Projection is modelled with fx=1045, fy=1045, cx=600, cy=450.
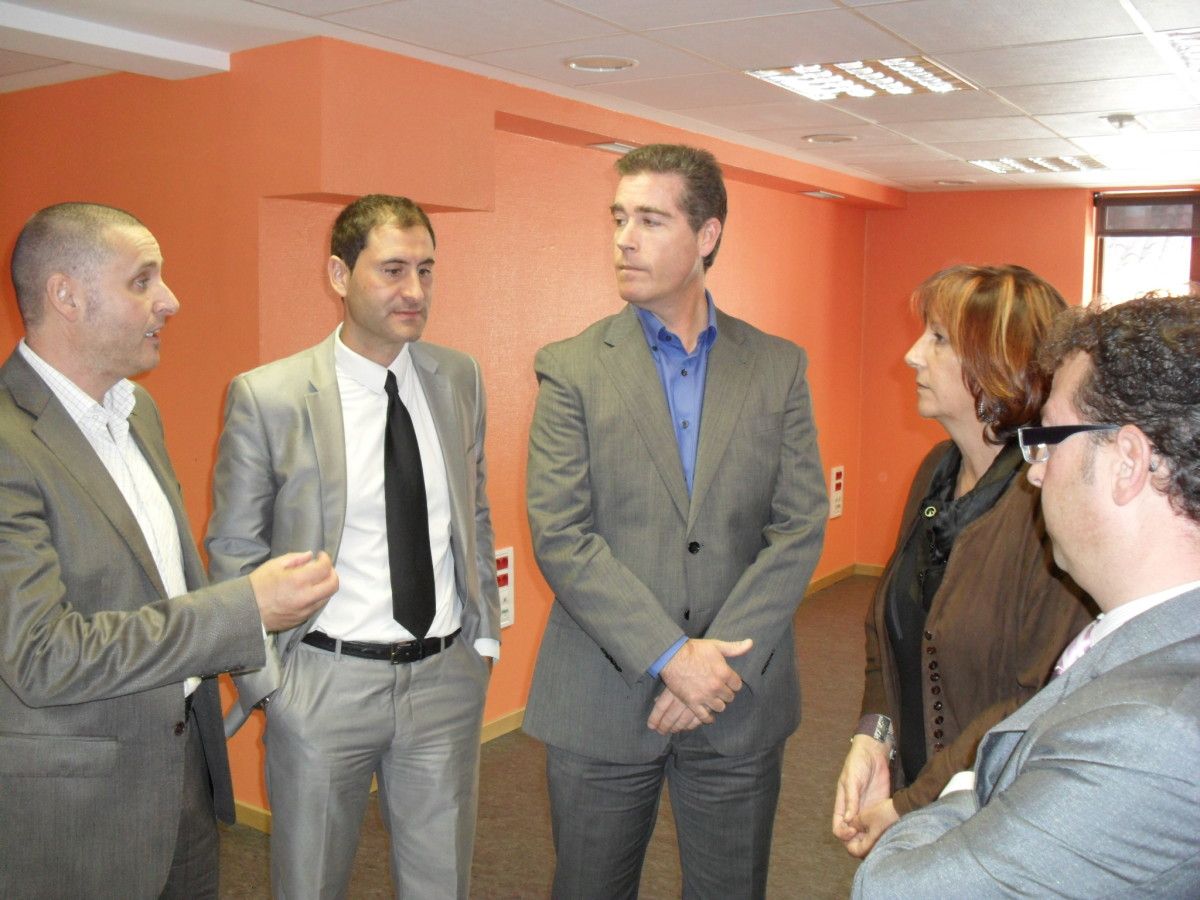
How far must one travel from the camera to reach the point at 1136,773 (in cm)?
89

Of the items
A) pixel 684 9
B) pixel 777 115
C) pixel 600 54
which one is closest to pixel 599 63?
pixel 600 54

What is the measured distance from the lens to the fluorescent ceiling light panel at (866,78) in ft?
13.2

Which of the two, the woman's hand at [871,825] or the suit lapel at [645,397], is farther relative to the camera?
the suit lapel at [645,397]

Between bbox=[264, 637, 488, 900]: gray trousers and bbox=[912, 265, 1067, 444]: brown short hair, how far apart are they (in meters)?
1.31

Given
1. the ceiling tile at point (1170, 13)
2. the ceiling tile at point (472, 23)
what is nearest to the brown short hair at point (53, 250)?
the ceiling tile at point (472, 23)

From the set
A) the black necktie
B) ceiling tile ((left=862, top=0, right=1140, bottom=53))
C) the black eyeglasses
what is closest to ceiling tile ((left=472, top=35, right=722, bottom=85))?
ceiling tile ((left=862, top=0, right=1140, bottom=53))

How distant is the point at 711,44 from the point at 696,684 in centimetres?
251

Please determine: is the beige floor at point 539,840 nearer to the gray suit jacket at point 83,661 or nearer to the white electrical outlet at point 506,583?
the white electrical outlet at point 506,583

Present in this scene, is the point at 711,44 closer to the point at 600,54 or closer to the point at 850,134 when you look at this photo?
the point at 600,54

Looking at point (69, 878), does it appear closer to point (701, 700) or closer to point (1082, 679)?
point (701, 700)

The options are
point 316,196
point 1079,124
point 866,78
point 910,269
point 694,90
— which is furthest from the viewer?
point 910,269

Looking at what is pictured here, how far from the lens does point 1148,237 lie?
7.62m

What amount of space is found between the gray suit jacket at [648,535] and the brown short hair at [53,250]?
91 cm

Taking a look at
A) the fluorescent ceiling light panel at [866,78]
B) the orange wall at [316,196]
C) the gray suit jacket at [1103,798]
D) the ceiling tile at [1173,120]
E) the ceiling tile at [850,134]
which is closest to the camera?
the gray suit jacket at [1103,798]
